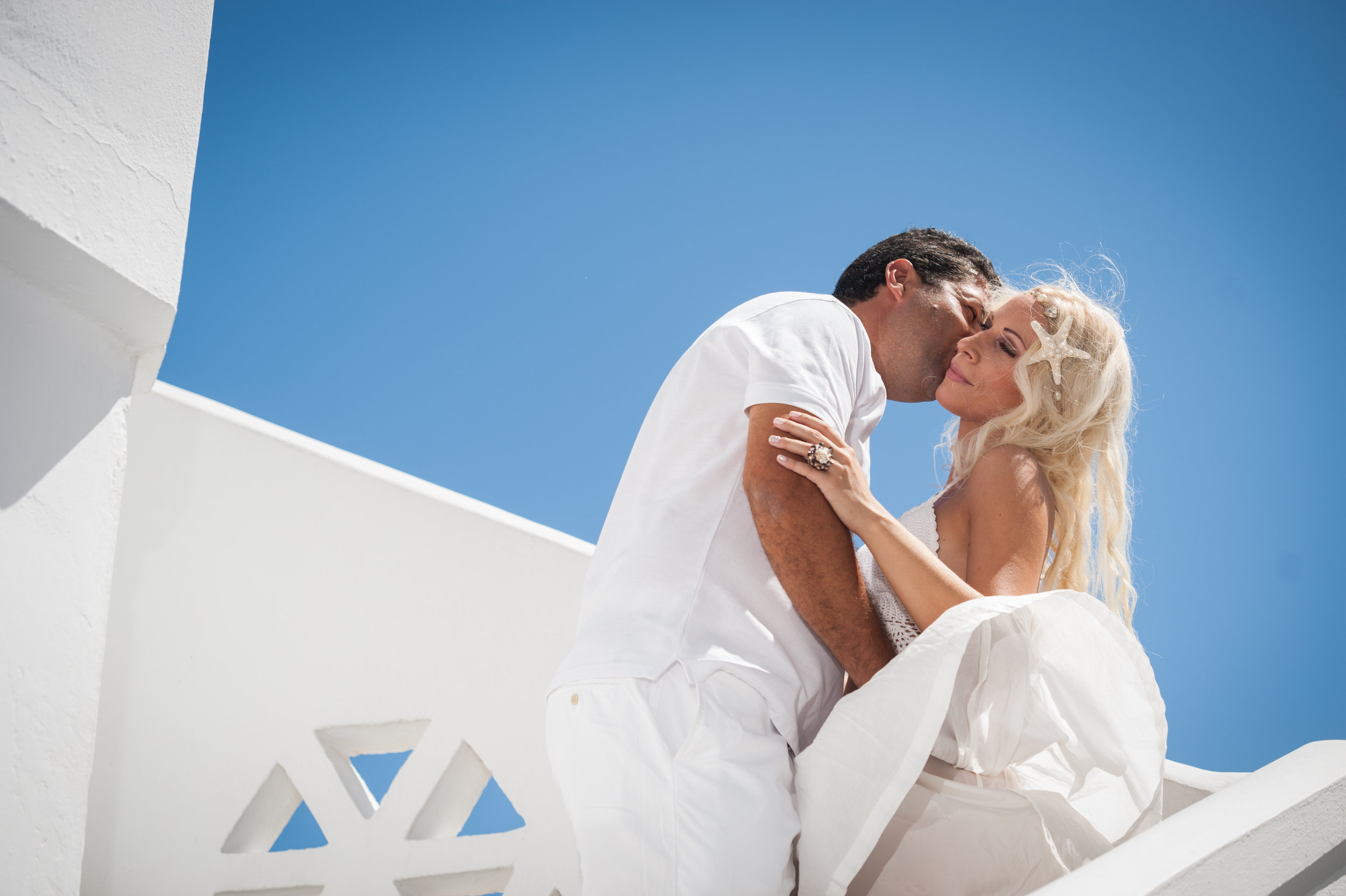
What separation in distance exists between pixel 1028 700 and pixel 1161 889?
1.10ft

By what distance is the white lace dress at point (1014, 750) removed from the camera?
1337mm

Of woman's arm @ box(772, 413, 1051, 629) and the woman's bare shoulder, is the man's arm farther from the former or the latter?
the woman's bare shoulder

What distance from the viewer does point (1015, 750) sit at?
1.42 meters

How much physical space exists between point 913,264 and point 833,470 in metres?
0.92

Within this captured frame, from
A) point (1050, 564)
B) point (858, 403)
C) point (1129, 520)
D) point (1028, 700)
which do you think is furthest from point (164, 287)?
point (1129, 520)

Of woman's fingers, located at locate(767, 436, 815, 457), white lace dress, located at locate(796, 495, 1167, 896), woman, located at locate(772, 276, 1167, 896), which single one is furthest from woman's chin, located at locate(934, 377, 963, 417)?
woman's fingers, located at locate(767, 436, 815, 457)

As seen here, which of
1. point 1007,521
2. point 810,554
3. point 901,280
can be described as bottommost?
point 810,554

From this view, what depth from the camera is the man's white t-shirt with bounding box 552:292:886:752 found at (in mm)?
1308

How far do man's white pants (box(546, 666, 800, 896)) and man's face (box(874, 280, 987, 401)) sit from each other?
1090mm

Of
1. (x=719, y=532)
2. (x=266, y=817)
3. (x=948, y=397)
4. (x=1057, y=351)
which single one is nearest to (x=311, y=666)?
(x=266, y=817)

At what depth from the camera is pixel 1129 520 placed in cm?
221

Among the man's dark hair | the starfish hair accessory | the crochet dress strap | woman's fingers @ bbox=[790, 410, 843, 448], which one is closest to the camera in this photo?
woman's fingers @ bbox=[790, 410, 843, 448]

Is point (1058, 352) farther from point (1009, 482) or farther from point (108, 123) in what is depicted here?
point (108, 123)

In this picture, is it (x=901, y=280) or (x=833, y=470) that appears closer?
(x=833, y=470)
